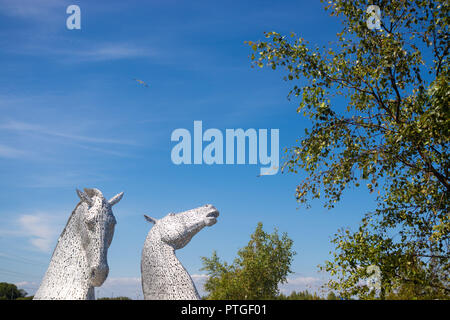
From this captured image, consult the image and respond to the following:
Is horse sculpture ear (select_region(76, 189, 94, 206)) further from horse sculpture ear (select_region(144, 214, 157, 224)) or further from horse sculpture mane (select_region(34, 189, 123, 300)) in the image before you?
horse sculpture ear (select_region(144, 214, 157, 224))

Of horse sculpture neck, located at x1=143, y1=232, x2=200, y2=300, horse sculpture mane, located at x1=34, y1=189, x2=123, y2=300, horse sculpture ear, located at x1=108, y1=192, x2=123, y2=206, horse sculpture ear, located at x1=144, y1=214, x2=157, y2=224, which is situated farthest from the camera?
horse sculpture ear, located at x1=144, y1=214, x2=157, y2=224

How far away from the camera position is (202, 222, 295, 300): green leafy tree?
26.5 meters

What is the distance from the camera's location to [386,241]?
1246 centimetres

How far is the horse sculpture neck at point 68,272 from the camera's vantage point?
285 inches

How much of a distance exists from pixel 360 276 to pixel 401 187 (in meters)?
2.96

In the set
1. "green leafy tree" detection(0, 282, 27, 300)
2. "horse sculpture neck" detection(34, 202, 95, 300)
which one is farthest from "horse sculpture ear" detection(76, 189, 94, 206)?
"green leafy tree" detection(0, 282, 27, 300)

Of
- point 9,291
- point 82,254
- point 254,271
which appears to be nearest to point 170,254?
point 82,254

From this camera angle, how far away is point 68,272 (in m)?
7.39

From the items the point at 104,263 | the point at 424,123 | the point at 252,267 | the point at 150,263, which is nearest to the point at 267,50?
the point at 424,123

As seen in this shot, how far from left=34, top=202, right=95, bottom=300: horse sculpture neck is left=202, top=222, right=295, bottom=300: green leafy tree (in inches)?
746

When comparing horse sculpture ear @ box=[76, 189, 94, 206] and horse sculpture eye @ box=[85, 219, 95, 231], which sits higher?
horse sculpture ear @ box=[76, 189, 94, 206]

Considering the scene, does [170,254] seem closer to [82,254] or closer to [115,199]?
[115,199]
